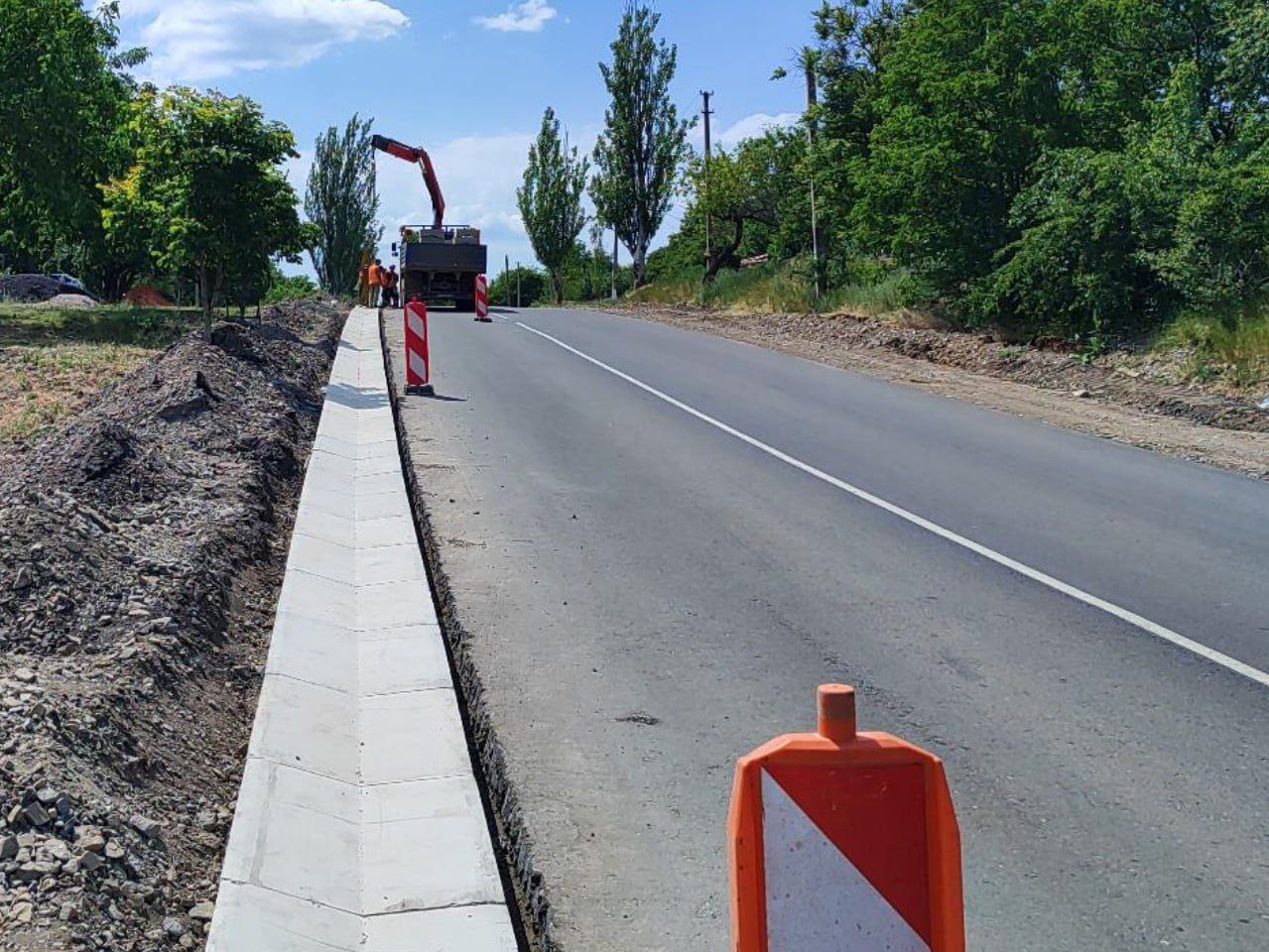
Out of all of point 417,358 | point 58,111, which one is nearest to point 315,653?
point 417,358

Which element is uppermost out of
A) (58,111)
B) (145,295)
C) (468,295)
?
(58,111)

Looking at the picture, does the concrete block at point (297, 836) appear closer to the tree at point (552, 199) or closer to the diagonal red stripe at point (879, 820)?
the diagonal red stripe at point (879, 820)

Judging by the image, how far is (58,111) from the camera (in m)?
26.3

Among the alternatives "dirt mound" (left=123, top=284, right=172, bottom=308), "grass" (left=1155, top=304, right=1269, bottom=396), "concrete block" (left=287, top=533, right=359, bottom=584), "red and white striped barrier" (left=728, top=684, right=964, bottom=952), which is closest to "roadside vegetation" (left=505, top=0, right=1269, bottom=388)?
"grass" (left=1155, top=304, right=1269, bottom=396)

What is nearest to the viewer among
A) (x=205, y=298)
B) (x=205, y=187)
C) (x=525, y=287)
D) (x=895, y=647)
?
(x=895, y=647)

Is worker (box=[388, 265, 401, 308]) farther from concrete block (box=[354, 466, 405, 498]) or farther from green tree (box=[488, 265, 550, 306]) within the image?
green tree (box=[488, 265, 550, 306])

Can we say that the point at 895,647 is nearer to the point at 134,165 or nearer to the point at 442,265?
the point at 134,165

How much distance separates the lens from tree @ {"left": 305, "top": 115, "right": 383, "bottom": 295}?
187 ft

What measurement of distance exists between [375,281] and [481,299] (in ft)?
17.7

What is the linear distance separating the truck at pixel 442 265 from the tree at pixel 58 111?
851 cm

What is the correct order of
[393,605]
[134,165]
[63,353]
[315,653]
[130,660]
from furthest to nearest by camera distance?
1. [134,165]
2. [63,353]
3. [393,605]
4. [315,653]
5. [130,660]

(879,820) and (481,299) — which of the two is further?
(481,299)

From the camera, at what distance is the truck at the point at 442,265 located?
120ft

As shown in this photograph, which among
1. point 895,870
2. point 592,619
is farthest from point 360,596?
point 895,870
